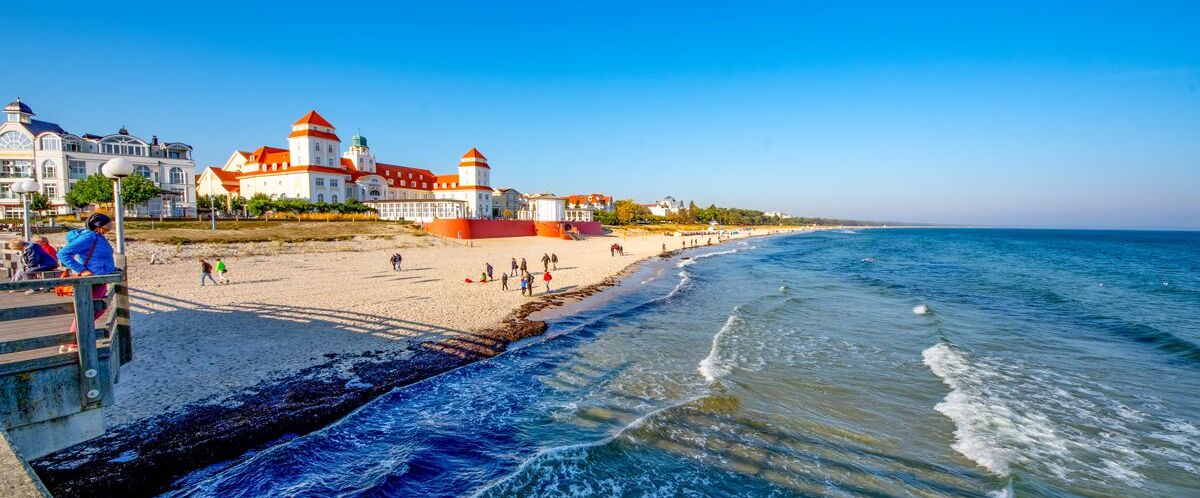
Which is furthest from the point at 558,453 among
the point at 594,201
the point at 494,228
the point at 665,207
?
the point at 665,207

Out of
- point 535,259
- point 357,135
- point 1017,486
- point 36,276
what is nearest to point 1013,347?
point 1017,486

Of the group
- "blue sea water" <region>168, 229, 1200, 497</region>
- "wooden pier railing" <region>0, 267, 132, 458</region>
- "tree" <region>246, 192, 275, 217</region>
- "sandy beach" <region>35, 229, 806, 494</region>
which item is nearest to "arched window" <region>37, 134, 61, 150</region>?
"tree" <region>246, 192, 275, 217</region>

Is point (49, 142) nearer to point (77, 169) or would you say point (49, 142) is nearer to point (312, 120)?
point (77, 169)

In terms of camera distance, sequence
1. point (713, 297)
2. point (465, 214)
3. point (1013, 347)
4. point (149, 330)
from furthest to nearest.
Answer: point (465, 214) → point (713, 297) → point (1013, 347) → point (149, 330)

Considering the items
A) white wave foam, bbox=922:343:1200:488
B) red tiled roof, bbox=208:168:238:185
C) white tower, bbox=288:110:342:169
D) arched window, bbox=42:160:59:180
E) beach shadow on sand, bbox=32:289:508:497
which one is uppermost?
white tower, bbox=288:110:342:169

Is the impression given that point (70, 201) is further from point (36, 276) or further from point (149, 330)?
point (36, 276)

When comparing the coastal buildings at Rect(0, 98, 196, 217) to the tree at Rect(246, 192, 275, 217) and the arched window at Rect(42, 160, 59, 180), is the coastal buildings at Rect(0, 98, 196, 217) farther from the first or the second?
the tree at Rect(246, 192, 275, 217)

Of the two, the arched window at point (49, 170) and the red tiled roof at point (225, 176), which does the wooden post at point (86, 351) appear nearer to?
the arched window at point (49, 170)
